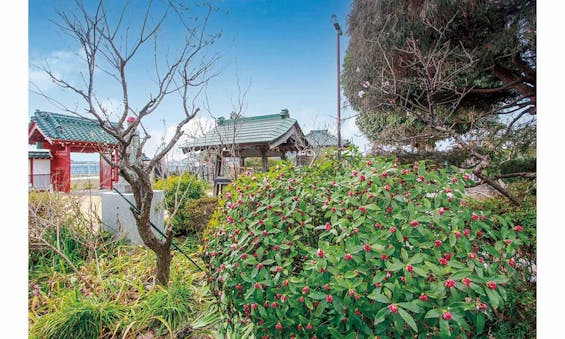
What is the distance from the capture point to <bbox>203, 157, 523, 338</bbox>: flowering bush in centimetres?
67

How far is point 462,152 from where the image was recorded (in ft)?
8.43

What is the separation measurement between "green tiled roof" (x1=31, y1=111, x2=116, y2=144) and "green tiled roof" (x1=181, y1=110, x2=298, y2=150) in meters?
1.62

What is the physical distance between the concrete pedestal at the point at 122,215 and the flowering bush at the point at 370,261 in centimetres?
164

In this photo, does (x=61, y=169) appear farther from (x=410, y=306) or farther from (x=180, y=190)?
(x=410, y=306)

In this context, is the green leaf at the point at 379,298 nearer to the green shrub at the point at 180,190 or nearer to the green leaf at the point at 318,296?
the green leaf at the point at 318,296

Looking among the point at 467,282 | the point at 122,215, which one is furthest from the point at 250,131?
the point at 467,282

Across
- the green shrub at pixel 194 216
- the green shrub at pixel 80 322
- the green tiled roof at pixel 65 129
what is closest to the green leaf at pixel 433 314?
the green shrub at pixel 80 322

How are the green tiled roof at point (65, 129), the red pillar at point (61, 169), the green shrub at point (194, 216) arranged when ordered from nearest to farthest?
the green shrub at point (194, 216)
the red pillar at point (61, 169)
the green tiled roof at point (65, 129)

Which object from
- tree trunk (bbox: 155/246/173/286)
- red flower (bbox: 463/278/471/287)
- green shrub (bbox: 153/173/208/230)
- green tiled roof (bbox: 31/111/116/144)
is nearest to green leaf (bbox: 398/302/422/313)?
red flower (bbox: 463/278/471/287)

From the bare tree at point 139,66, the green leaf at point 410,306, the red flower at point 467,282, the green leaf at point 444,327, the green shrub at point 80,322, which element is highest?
the bare tree at point 139,66

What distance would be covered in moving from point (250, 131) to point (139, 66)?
364 cm

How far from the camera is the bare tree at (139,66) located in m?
1.39
